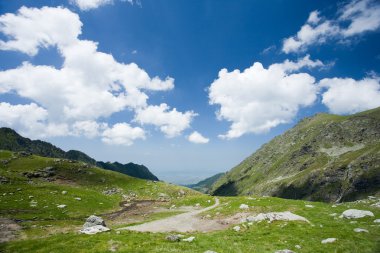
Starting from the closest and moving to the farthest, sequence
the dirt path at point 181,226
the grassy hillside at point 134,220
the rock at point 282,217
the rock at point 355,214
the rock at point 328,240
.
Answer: the rock at point 328,240
the grassy hillside at point 134,220
the rock at point 355,214
the rock at point 282,217
the dirt path at point 181,226

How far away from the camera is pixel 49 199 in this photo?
182 ft

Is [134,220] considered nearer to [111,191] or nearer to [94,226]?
[94,226]

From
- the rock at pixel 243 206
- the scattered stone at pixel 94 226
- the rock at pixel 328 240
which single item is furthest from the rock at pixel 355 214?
the scattered stone at pixel 94 226

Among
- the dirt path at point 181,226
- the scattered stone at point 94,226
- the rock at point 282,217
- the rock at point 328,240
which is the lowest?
the dirt path at point 181,226

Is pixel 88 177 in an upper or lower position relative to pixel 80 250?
upper

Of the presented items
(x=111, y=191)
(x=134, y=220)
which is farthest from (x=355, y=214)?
(x=111, y=191)

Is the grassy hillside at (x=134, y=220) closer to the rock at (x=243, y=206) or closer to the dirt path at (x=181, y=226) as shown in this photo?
the rock at (x=243, y=206)

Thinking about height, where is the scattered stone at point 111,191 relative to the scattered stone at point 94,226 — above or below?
above

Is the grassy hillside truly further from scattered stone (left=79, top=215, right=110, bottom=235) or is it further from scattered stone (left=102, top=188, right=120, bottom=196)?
A: scattered stone (left=79, top=215, right=110, bottom=235)

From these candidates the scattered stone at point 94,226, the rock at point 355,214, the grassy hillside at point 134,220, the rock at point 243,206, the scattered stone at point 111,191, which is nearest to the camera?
the grassy hillside at point 134,220

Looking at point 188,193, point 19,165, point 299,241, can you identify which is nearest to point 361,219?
point 299,241

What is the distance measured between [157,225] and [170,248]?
59.2ft

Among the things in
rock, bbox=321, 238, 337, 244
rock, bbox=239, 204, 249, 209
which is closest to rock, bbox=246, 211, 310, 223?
rock, bbox=321, 238, 337, 244

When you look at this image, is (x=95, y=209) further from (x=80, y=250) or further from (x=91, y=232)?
(x=80, y=250)
